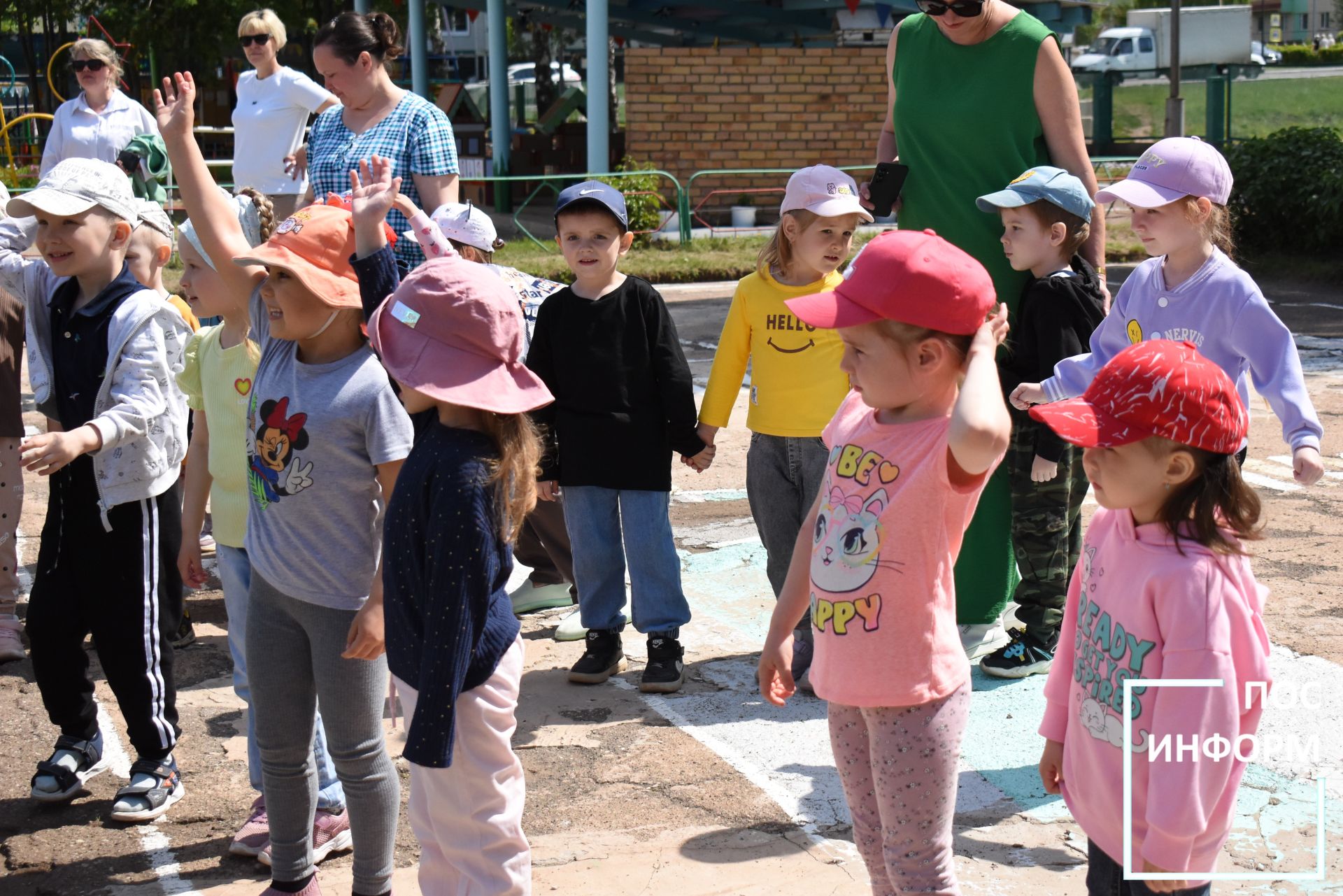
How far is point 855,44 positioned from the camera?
2284cm

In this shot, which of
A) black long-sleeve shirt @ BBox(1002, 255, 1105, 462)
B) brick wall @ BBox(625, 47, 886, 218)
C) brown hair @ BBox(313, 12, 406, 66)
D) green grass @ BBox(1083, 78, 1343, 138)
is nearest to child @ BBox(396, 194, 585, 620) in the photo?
brown hair @ BBox(313, 12, 406, 66)

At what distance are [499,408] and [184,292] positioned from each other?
5.01 ft

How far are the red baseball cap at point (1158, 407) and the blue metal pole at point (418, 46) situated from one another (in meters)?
23.6

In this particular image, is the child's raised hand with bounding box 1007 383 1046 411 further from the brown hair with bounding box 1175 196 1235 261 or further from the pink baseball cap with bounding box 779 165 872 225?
the pink baseball cap with bounding box 779 165 872 225

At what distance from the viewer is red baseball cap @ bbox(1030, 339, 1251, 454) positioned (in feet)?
8.24

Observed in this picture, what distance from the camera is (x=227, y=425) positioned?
395 cm

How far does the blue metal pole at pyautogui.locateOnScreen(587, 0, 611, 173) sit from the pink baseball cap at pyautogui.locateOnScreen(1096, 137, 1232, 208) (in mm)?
14579

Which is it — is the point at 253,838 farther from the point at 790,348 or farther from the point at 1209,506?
the point at 1209,506

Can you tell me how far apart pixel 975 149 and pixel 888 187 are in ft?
1.09

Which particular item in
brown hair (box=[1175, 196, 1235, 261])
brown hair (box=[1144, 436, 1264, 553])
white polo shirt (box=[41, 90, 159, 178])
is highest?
white polo shirt (box=[41, 90, 159, 178])

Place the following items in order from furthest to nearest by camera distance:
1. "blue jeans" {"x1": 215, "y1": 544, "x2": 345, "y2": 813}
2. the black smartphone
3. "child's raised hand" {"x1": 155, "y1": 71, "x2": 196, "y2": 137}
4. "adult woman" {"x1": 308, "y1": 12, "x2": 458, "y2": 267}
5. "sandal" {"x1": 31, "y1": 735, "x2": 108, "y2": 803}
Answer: "adult woman" {"x1": 308, "y1": 12, "x2": 458, "y2": 267} → the black smartphone → "sandal" {"x1": 31, "y1": 735, "x2": 108, "y2": 803} → "blue jeans" {"x1": 215, "y1": 544, "x2": 345, "y2": 813} → "child's raised hand" {"x1": 155, "y1": 71, "x2": 196, "y2": 137}

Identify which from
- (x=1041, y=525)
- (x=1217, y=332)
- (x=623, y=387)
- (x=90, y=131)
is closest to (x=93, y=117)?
(x=90, y=131)

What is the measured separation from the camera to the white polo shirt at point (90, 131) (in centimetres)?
952

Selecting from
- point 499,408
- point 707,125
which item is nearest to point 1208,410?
point 499,408
